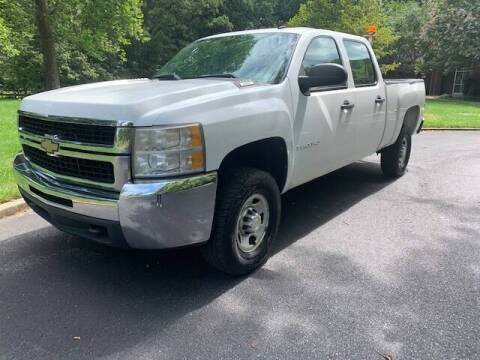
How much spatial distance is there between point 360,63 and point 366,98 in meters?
0.53

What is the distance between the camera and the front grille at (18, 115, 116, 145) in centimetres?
269

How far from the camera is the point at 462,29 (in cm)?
2567

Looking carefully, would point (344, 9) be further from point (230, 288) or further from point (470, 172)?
point (230, 288)

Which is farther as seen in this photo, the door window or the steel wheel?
the door window

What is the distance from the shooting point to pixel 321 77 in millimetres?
3643

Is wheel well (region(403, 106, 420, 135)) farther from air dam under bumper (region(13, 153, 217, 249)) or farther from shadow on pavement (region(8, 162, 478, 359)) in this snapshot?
air dam under bumper (region(13, 153, 217, 249))

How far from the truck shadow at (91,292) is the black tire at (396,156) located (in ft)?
8.09

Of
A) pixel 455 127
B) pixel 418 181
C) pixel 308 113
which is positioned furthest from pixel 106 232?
pixel 455 127

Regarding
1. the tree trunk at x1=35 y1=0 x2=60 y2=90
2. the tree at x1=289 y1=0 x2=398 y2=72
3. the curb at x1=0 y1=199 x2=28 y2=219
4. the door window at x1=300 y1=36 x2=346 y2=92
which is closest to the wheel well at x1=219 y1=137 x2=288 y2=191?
the door window at x1=300 y1=36 x2=346 y2=92

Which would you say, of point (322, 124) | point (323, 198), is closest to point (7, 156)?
point (323, 198)

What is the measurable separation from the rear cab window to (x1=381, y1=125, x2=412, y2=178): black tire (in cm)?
138

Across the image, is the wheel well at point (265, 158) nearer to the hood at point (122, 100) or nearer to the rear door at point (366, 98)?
the hood at point (122, 100)

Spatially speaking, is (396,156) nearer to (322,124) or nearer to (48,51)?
(322,124)

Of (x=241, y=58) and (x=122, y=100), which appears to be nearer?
(x=122, y=100)
